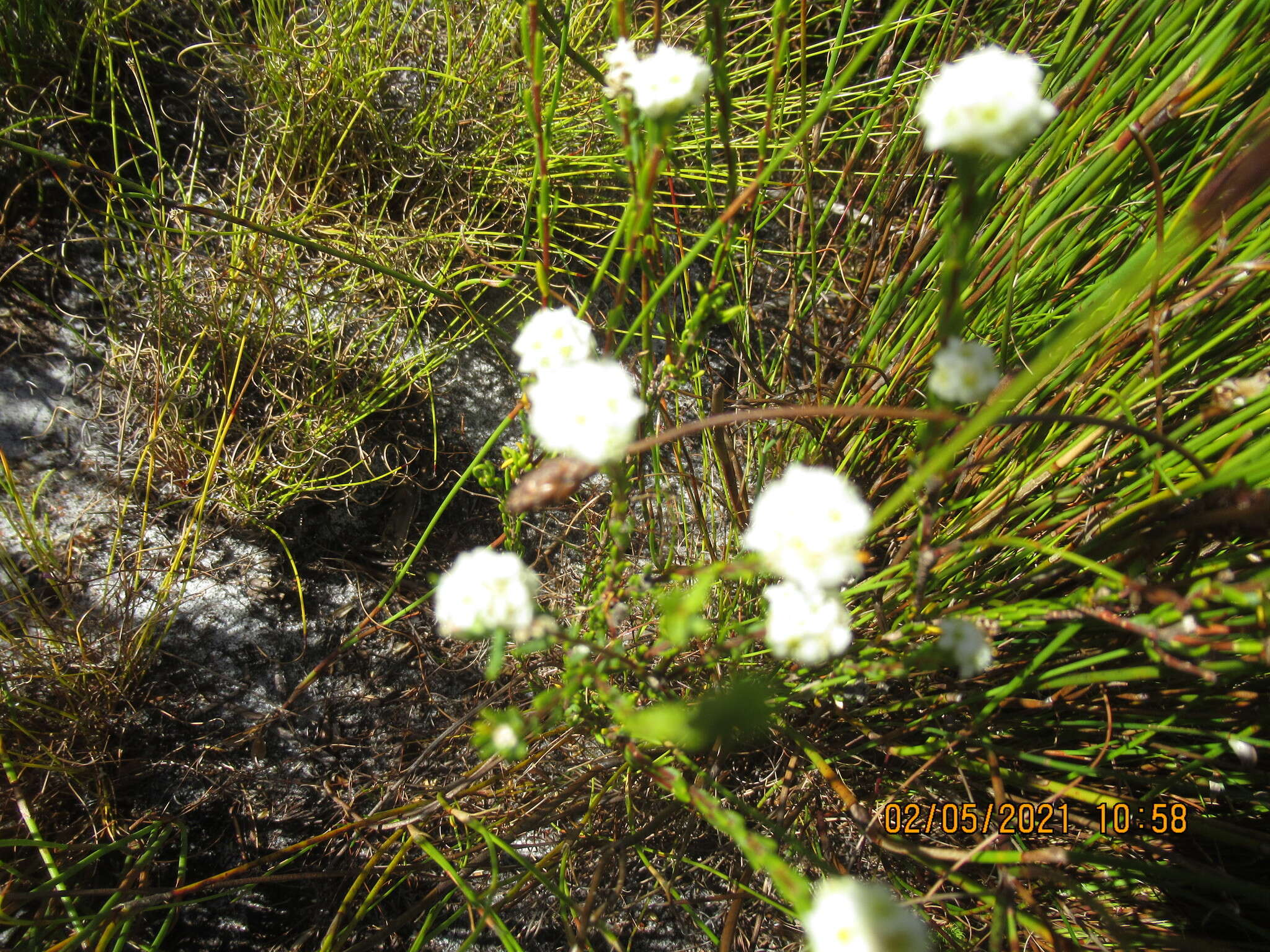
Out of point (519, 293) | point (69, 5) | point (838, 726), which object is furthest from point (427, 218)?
point (838, 726)

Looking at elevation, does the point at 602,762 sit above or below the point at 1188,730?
above

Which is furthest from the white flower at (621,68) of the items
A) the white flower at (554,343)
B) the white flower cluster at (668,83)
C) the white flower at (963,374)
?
the white flower at (963,374)

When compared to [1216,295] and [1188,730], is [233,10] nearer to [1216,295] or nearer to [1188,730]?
[1216,295]

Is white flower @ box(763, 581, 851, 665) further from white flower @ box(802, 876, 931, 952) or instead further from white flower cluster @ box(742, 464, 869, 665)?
white flower @ box(802, 876, 931, 952)

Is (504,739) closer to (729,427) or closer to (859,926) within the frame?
(859,926)

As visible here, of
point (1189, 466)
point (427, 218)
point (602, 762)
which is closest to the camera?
point (1189, 466)

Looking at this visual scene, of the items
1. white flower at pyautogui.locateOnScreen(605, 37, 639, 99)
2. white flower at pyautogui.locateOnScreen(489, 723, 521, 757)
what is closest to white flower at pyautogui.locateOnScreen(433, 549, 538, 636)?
white flower at pyautogui.locateOnScreen(489, 723, 521, 757)
